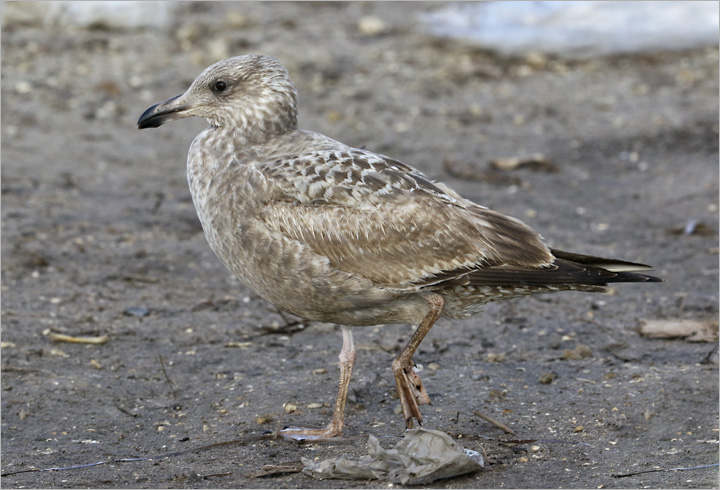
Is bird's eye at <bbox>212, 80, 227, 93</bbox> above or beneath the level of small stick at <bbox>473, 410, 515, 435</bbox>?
above

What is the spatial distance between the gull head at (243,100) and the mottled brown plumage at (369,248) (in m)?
0.34

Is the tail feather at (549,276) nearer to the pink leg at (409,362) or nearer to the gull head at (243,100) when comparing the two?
the pink leg at (409,362)

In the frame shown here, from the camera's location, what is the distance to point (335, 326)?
665cm

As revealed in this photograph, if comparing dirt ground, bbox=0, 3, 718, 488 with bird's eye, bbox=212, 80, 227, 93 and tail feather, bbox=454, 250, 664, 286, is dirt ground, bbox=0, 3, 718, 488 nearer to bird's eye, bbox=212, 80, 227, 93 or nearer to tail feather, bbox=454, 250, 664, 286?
tail feather, bbox=454, 250, 664, 286

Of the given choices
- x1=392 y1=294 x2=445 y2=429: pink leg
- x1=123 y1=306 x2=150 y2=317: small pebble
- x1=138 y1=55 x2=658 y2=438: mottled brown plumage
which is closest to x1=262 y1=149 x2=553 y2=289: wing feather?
x1=138 y1=55 x2=658 y2=438: mottled brown plumage

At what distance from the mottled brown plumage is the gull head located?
0.34 m

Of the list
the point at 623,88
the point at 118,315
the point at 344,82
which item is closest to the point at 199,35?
the point at 344,82

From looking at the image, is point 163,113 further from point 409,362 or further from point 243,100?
point 409,362

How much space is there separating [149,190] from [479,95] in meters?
4.43

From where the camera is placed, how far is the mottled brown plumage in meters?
4.75

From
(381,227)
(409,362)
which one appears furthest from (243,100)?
(409,362)

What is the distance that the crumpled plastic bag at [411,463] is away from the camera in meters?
4.24

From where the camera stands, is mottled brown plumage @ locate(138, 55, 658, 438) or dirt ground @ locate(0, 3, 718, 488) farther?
dirt ground @ locate(0, 3, 718, 488)

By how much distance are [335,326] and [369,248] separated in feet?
6.52
